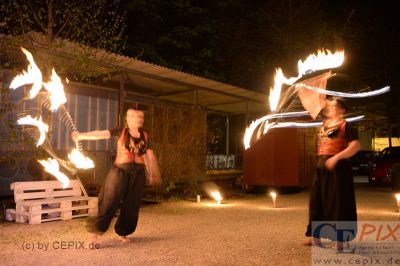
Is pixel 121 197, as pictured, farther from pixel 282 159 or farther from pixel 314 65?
pixel 282 159

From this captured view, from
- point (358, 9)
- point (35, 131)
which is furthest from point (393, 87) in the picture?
point (35, 131)

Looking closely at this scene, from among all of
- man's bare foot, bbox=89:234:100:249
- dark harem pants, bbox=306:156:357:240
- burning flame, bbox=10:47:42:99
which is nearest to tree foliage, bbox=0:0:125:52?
burning flame, bbox=10:47:42:99

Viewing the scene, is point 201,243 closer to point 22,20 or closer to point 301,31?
point 22,20

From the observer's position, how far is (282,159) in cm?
1475

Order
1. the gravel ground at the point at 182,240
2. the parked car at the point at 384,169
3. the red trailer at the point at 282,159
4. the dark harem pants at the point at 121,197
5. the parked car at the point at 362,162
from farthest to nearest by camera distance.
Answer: the parked car at the point at 362,162
the parked car at the point at 384,169
the red trailer at the point at 282,159
the dark harem pants at the point at 121,197
the gravel ground at the point at 182,240

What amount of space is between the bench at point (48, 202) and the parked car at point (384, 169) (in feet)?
39.9

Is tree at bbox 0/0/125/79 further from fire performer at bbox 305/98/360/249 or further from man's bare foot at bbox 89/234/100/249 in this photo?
fire performer at bbox 305/98/360/249

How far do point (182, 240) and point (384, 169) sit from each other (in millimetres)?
12799

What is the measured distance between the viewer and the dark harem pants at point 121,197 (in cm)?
600

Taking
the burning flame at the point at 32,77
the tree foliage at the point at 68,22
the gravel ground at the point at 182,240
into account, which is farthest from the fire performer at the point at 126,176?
the tree foliage at the point at 68,22

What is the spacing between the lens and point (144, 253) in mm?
5855

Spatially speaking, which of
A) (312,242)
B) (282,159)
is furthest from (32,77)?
(282,159)

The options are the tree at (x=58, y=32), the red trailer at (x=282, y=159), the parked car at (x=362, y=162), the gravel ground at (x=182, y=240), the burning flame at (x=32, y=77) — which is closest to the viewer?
the gravel ground at (x=182, y=240)

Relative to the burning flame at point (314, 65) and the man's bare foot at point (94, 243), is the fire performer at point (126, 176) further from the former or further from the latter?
the burning flame at point (314, 65)
